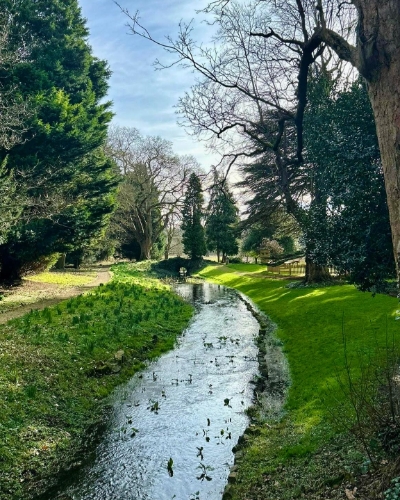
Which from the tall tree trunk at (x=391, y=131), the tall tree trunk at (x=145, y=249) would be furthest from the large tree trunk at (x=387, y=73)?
the tall tree trunk at (x=145, y=249)

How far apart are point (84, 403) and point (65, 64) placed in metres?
22.7

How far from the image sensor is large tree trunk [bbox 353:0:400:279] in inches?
140

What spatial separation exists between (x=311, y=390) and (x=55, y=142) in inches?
644

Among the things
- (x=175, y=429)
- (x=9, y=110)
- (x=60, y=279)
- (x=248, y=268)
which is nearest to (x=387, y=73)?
(x=175, y=429)

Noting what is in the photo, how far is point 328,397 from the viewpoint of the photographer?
25.1ft

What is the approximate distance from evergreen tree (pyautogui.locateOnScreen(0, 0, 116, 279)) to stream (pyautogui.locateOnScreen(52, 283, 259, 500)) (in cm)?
846

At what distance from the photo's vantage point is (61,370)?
9.21m

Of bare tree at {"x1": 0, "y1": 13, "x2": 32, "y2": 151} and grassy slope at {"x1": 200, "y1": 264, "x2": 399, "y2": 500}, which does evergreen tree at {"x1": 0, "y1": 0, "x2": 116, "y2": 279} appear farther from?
grassy slope at {"x1": 200, "y1": 264, "x2": 399, "y2": 500}

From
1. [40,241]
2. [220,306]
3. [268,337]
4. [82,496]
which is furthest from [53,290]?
[82,496]

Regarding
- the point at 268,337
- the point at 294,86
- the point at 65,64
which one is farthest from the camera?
the point at 65,64

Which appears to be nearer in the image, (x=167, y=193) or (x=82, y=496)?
(x=82, y=496)

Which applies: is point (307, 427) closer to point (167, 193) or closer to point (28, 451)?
point (28, 451)

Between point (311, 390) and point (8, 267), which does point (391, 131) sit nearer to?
point (311, 390)

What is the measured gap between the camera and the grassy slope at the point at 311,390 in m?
5.12
